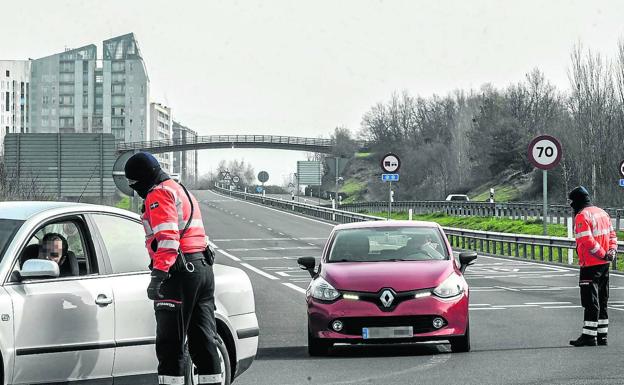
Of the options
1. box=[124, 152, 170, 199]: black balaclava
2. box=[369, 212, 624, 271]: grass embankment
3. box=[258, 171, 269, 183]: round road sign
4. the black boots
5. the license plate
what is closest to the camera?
box=[124, 152, 170, 199]: black balaclava

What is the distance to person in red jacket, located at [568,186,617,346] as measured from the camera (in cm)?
1273

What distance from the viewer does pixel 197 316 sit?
754cm

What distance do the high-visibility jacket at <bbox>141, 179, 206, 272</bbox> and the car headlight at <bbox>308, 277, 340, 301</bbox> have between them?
166 inches

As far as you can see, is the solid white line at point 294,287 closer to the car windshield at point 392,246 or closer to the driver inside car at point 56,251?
the car windshield at point 392,246

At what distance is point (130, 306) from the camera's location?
787 centimetres

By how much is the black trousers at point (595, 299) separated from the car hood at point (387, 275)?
62.5 inches

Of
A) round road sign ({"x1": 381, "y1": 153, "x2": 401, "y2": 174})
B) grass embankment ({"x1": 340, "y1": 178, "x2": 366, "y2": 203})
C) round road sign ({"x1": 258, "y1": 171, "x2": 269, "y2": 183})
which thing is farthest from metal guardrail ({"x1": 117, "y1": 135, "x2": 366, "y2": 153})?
round road sign ({"x1": 381, "y1": 153, "x2": 401, "y2": 174})

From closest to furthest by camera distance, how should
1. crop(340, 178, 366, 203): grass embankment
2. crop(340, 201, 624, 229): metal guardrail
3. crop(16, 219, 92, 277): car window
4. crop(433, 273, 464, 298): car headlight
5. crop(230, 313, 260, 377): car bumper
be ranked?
crop(16, 219, 92, 277): car window, crop(230, 313, 260, 377): car bumper, crop(433, 273, 464, 298): car headlight, crop(340, 201, 624, 229): metal guardrail, crop(340, 178, 366, 203): grass embankment

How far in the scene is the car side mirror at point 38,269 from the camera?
7016 mm

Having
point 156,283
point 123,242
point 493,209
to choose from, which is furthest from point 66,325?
point 493,209

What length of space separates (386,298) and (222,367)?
11.9 ft

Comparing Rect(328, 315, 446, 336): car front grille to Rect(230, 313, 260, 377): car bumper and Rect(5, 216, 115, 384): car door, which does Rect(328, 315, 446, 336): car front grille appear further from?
Rect(5, 216, 115, 384): car door

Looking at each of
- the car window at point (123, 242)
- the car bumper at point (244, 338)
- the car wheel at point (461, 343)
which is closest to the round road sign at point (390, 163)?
the car wheel at point (461, 343)

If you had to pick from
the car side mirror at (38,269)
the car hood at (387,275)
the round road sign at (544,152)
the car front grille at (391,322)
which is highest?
the round road sign at (544,152)
